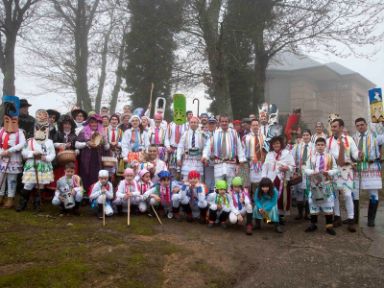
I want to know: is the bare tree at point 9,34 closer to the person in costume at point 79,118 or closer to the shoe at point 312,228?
the person in costume at point 79,118

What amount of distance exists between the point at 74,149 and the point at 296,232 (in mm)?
4282

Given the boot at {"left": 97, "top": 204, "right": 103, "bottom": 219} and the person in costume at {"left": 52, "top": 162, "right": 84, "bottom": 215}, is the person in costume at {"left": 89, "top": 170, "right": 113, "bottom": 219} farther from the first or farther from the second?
the person in costume at {"left": 52, "top": 162, "right": 84, "bottom": 215}

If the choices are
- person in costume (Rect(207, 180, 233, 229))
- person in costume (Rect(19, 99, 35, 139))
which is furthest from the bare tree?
person in costume (Rect(207, 180, 233, 229))

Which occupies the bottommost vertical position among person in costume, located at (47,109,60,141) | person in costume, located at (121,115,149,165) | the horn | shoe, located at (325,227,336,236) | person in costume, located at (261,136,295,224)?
shoe, located at (325,227,336,236)

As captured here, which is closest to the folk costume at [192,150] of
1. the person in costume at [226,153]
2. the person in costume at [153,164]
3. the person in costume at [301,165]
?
the person in costume at [226,153]

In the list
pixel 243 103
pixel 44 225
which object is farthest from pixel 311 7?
pixel 44 225

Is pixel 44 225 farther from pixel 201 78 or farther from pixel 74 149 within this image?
pixel 201 78

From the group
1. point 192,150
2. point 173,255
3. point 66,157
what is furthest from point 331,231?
point 66,157

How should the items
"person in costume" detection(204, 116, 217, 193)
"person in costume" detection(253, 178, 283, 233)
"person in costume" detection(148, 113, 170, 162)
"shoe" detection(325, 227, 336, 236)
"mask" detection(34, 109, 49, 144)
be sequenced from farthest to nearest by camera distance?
"person in costume" detection(148, 113, 170, 162)
"person in costume" detection(204, 116, 217, 193)
"mask" detection(34, 109, 49, 144)
"person in costume" detection(253, 178, 283, 233)
"shoe" detection(325, 227, 336, 236)

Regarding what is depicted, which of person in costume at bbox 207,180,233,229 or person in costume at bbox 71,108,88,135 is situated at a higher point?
person in costume at bbox 71,108,88,135

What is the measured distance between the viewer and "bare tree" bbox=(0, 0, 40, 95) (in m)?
14.7

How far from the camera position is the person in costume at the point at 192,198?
664 centimetres

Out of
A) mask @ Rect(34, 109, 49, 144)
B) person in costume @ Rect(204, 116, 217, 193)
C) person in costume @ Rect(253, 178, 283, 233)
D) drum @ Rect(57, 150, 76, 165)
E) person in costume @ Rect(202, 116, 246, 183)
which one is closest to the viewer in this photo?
person in costume @ Rect(253, 178, 283, 233)

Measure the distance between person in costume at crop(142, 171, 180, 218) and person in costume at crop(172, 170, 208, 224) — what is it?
0.40 feet
